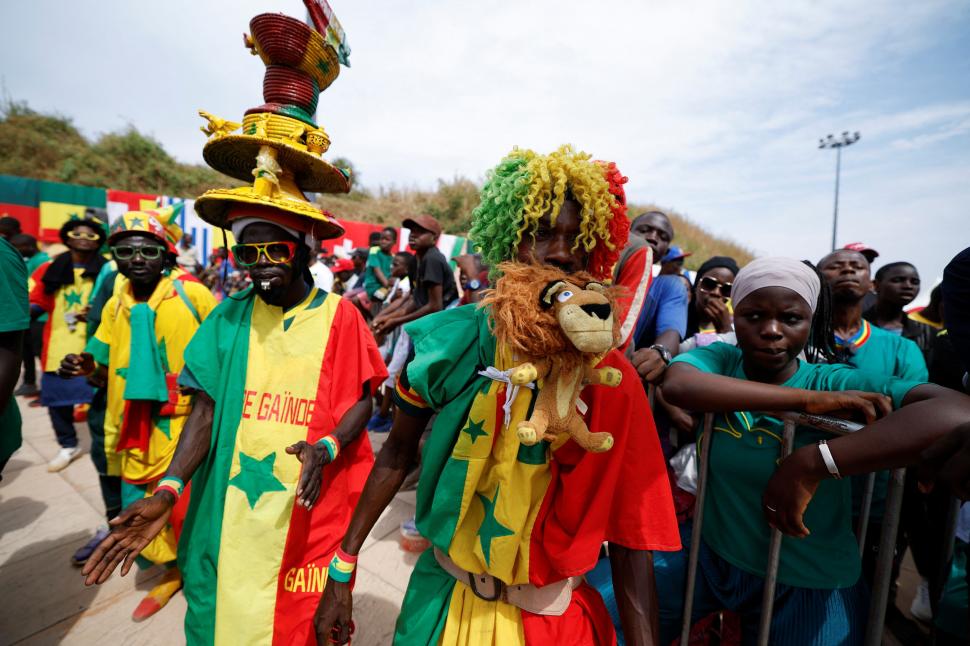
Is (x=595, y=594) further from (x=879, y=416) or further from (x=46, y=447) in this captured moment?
(x=46, y=447)

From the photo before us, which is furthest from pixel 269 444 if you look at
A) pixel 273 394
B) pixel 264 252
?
pixel 264 252

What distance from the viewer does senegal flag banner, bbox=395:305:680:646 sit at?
1173 mm

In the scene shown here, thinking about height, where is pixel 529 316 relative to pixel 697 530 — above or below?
above

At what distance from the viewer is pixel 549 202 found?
1178mm

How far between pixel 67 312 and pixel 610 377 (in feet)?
20.1

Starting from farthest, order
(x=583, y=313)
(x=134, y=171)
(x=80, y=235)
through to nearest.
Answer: (x=134, y=171), (x=80, y=235), (x=583, y=313)

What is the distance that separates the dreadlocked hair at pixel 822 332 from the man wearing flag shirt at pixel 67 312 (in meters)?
6.07

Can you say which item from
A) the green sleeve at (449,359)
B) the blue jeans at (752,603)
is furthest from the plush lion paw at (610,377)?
the blue jeans at (752,603)

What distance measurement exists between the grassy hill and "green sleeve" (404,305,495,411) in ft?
54.5

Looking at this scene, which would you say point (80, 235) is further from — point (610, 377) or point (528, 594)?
point (610, 377)

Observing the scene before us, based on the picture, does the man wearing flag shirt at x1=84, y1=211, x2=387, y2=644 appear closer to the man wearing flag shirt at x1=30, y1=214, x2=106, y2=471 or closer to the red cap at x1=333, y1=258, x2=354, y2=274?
the man wearing flag shirt at x1=30, y1=214, x2=106, y2=471

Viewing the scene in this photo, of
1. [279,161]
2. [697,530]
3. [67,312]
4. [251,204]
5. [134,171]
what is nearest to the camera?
[697,530]

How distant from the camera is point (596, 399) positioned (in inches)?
47.0

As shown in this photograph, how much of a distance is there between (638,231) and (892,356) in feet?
7.16
